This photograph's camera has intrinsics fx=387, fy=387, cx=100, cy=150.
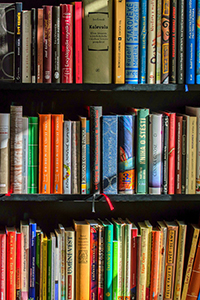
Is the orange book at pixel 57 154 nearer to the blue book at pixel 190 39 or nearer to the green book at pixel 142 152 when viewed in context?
the green book at pixel 142 152

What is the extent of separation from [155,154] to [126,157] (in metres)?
0.10

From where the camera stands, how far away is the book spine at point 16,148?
1.32 m

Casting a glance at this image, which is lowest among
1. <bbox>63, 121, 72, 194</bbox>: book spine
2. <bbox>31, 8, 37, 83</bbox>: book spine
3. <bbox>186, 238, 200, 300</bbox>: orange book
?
<bbox>186, 238, 200, 300</bbox>: orange book

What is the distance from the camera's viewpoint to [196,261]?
1.44 m

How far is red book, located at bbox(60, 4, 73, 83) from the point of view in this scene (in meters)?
1.31

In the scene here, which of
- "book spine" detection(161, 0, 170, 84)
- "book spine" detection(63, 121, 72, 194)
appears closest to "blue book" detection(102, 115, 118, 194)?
"book spine" detection(63, 121, 72, 194)

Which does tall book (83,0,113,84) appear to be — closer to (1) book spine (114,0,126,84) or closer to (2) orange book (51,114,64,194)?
(1) book spine (114,0,126,84)

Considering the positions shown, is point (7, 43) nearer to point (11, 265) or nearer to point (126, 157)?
point (126, 157)

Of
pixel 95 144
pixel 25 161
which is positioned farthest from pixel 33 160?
pixel 95 144

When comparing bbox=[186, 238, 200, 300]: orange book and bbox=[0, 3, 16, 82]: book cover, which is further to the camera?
bbox=[186, 238, 200, 300]: orange book

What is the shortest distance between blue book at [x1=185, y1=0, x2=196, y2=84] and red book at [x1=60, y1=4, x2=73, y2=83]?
1.31ft

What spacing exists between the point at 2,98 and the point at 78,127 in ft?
1.26

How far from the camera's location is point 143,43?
4.38ft

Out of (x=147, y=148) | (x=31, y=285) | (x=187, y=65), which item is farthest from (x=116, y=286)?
(x=187, y=65)
